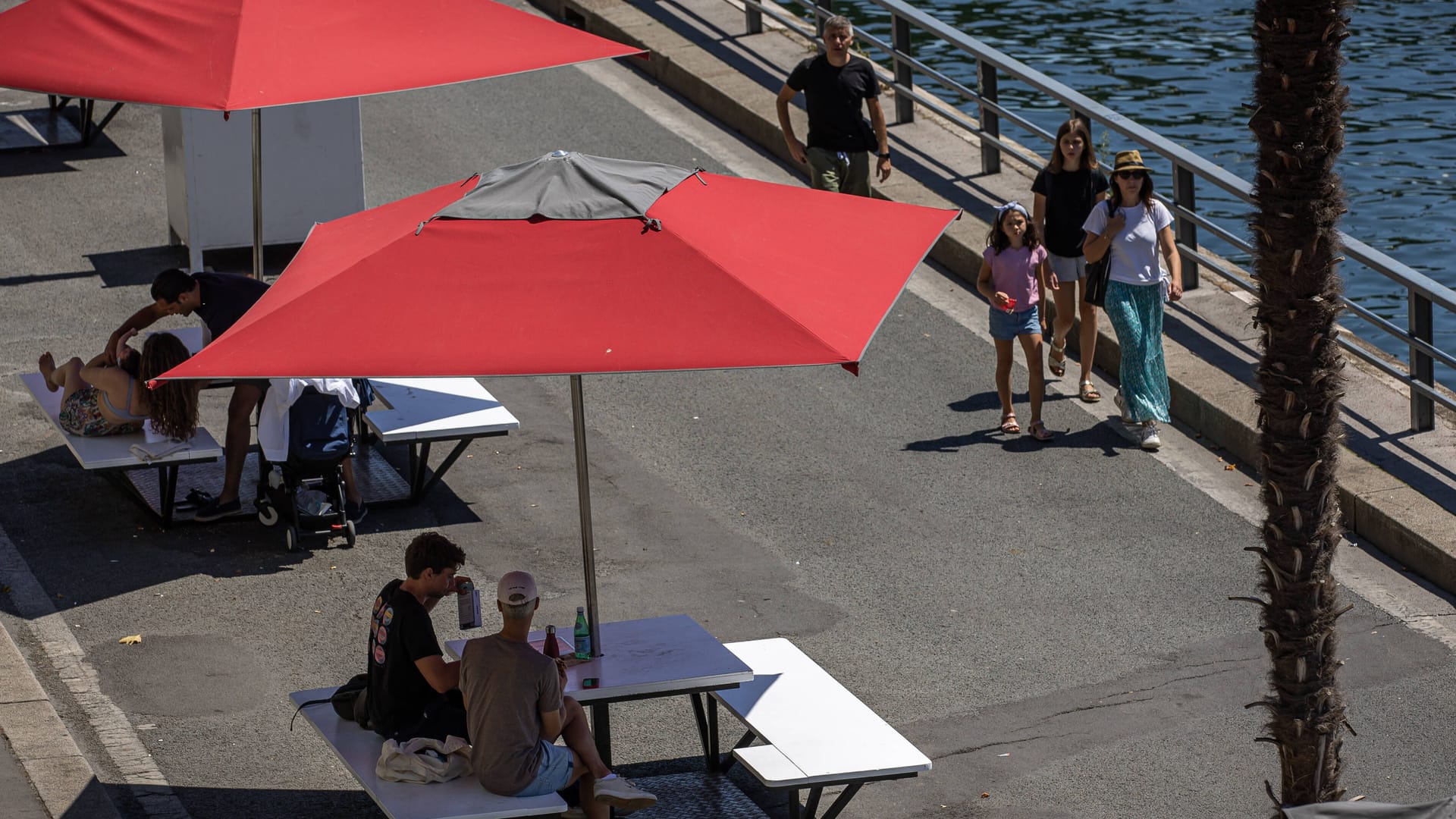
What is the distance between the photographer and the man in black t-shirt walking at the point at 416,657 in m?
7.19

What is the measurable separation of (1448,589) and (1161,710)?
237cm

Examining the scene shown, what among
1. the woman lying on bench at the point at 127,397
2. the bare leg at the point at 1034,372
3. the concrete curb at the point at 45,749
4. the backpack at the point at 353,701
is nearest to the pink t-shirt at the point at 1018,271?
the bare leg at the point at 1034,372

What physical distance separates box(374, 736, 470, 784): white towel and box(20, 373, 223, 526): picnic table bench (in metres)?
3.62

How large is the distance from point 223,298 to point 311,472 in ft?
3.63

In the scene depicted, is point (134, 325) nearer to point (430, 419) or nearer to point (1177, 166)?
point (430, 419)

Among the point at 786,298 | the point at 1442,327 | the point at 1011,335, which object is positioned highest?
the point at 786,298

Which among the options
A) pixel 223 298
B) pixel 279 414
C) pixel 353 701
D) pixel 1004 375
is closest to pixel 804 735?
pixel 353 701

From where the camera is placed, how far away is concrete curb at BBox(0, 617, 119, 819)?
24.8ft

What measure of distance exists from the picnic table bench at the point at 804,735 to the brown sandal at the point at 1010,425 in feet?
13.6

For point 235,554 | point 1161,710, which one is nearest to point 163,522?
point 235,554

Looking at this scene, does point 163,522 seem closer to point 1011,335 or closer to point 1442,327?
point 1011,335

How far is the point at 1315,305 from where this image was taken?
588 centimetres

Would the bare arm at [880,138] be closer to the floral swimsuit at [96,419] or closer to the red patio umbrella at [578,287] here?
the floral swimsuit at [96,419]

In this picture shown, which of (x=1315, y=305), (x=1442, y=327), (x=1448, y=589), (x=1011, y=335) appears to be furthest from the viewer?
(x=1442, y=327)
